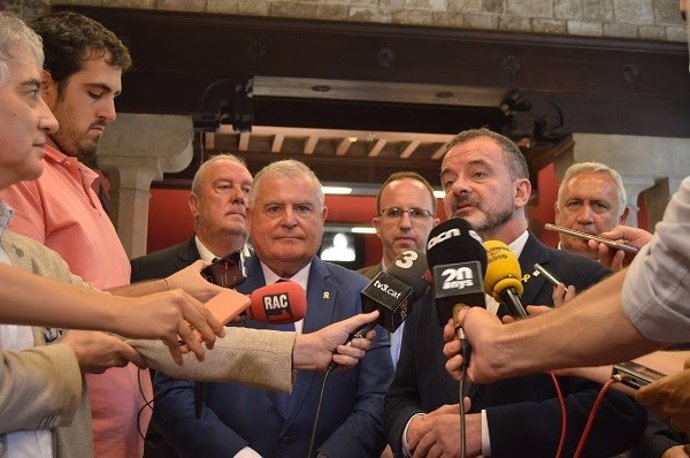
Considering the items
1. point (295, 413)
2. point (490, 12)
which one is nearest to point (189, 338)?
point (295, 413)

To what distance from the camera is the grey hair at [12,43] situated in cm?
182

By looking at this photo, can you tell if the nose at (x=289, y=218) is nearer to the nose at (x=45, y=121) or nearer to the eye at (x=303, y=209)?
the eye at (x=303, y=209)

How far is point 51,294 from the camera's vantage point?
1.42 m

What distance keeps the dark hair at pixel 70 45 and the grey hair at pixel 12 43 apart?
76 cm

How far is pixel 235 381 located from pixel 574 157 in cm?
532

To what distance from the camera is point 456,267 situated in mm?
1715

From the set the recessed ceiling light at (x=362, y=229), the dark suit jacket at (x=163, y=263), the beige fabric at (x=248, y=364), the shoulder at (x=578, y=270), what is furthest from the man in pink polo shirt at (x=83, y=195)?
the recessed ceiling light at (x=362, y=229)

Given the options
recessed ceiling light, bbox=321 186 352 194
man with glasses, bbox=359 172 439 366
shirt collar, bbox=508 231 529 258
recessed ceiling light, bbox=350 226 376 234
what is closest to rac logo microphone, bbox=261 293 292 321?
shirt collar, bbox=508 231 529 258

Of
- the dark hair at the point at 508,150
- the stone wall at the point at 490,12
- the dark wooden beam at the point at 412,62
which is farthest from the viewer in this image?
the stone wall at the point at 490,12

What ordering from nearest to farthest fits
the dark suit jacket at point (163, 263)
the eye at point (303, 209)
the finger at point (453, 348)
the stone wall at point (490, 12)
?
the finger at point (453, 348)
the eye at point (303, 209)
the dark suit jacket at point (163, 263)
the stone wall at point (490, 12)

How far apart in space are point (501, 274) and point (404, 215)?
2.30 metres

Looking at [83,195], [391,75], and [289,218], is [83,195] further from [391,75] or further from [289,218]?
[391,75]

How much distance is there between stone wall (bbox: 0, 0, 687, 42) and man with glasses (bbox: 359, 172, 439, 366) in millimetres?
2796

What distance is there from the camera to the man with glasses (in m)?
4.08
